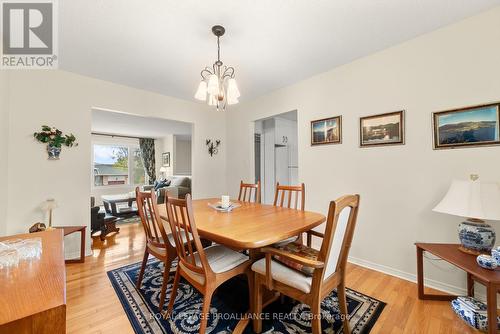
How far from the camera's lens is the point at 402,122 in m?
2.16

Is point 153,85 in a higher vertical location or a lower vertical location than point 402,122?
higher

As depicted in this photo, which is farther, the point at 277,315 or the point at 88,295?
the point at 88,295

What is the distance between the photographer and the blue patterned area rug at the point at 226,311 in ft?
4.90

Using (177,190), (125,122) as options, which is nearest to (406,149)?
(177,190)

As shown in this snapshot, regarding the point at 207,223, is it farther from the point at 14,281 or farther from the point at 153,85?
the point at 153,85

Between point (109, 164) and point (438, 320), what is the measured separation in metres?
8.14

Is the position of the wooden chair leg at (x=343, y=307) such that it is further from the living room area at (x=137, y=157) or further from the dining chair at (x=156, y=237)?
the living room area at (x=137, y=157)

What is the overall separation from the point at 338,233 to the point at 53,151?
10.6 ft

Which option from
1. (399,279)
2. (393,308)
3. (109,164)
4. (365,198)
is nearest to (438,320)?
(393,308)

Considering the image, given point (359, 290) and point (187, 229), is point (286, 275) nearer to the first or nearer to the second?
point (187, 229)

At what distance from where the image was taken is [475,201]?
4.98ft

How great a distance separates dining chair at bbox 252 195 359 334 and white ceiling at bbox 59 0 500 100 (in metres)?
1.57

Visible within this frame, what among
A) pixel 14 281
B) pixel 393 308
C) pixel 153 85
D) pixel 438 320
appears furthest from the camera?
pixel 153 85

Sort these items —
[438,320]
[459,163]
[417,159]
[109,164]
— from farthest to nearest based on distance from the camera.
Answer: [109,164] < [417,159] < [459,163] < [438,320]
